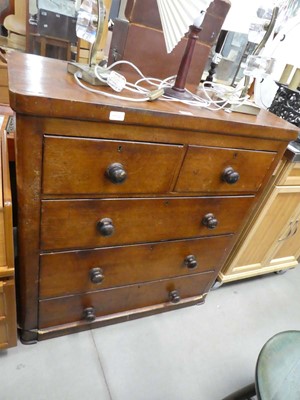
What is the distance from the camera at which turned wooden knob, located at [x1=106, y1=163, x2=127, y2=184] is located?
25.2 inches

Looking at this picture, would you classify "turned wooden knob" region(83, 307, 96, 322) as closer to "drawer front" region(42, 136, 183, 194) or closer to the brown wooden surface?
the brown wooden surface

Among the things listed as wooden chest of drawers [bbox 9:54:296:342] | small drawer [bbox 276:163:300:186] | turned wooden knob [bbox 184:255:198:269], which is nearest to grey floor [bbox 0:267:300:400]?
wooden chest of drawers [bbox 9:54:296:342]

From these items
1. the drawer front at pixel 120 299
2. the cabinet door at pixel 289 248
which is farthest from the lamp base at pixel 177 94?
the cabinet door at pixel 289 248

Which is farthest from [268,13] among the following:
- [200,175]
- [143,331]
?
[143,331]

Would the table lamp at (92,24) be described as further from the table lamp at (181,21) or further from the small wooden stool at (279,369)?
the small wooden stool at (279,369)

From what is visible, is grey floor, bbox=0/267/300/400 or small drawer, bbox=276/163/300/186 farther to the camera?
small drawer, bbox=276/163/300/186

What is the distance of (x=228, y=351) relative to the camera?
116cm

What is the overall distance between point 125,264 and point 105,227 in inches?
9.7

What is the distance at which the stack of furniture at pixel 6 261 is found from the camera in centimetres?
64

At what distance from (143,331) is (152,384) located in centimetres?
21

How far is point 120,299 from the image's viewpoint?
106 cm

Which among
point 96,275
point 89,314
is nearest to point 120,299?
point 89,314

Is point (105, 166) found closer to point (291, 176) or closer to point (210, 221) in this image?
point (210, 221)

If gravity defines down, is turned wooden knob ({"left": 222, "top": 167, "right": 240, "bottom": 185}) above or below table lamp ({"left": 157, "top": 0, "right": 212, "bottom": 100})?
below
